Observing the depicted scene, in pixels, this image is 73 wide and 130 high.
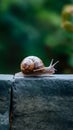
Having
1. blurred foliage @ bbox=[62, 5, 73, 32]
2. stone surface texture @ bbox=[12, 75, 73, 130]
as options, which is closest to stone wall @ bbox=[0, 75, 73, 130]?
stone surface texture @ bbox=[12, 75, 73, 130]

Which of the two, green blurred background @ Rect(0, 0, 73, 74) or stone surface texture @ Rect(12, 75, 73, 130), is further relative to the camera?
green blurred background @ Rect(0, 0, 73, 74)

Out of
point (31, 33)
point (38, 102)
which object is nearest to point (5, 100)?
point (38, 102)

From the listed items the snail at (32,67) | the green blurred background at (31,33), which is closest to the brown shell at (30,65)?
the snail at (32,67)

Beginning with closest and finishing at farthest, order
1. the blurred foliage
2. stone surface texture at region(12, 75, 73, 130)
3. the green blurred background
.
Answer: stone surface texture at region(12, 75, 73, 130) → the blurred foliage → the green blurred background

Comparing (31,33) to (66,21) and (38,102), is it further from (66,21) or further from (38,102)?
(38,102)

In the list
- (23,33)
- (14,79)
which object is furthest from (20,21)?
(14,79)

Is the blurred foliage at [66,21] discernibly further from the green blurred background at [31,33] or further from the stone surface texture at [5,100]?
the stone surface texture at [5,100]

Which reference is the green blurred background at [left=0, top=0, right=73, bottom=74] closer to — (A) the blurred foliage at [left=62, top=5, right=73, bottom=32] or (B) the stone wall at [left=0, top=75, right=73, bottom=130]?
(A) the blurred foliage at [left=62, top=5, right=73, bottom=32]
